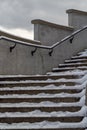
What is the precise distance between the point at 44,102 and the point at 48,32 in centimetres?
373

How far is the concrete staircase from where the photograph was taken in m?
5.66

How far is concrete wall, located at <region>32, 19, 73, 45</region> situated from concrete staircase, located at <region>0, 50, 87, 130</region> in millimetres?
1950

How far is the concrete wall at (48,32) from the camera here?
9391 millimetres

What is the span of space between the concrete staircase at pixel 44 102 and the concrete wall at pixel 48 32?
6.40 ft

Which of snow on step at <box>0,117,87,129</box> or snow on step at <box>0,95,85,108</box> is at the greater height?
snow on step at <box>0,95,85,108</box>

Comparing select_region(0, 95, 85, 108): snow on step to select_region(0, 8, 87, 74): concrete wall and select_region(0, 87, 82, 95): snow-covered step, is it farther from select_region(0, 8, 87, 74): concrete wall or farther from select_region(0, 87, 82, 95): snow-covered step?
select_region(0, 8, 87, 74): concrete wall

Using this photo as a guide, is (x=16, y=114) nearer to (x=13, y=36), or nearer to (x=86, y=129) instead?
(x=86, y=129)

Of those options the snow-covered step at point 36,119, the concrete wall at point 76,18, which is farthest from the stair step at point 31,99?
the concrete wall at point 76,18

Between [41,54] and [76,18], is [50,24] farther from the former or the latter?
[76,18]

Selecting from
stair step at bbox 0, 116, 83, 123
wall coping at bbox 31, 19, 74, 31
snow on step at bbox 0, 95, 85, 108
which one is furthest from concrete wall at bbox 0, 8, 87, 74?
stair step at bbox 0, 116, 83, 123

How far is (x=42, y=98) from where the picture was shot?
253 inches

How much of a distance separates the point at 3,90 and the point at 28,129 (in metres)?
1.50

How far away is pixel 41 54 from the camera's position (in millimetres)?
9023

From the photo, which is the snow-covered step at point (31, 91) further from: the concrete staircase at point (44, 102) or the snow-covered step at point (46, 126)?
the snow-covered step at point (46, 126)
